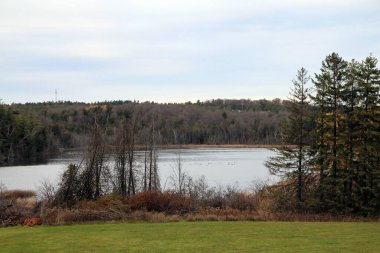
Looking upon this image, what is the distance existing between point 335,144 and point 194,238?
1534 centimetres

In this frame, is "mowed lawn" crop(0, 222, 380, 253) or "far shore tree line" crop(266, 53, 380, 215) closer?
"mowed lawn" crop(0, 222, 380, 253)

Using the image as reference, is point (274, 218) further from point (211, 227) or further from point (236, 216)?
point (211, 227)

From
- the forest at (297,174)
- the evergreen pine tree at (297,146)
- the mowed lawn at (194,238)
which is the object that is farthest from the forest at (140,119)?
the mowed lawn at (194,238)

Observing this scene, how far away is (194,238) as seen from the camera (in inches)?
615

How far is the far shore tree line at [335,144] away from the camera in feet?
89.0

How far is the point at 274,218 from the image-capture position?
23.5m

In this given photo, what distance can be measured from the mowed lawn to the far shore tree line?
9.20 meters

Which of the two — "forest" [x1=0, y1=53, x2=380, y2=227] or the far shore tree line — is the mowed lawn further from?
the far shore tree line

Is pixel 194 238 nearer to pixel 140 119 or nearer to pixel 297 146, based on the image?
pixel 297 146

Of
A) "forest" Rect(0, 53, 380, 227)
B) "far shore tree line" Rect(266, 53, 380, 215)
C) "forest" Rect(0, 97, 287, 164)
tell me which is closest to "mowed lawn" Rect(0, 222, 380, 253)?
"forest" Rect(0, 53, 380, 227)

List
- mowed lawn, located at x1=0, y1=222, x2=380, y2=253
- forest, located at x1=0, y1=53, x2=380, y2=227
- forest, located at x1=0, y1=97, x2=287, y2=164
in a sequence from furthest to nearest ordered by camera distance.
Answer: forest, located at x1=0, y1=97, x2=287, y2=164
forest, located at x1=0, y1=53, x2=380, y2=227
mowed lawn, located at x1=0, y1=222, x2=380, y2=253

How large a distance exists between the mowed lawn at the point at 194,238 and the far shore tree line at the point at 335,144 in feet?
30.2

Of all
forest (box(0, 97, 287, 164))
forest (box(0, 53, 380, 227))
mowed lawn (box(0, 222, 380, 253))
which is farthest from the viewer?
forest (box(0, 97, 287, 164))

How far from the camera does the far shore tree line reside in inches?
1069
